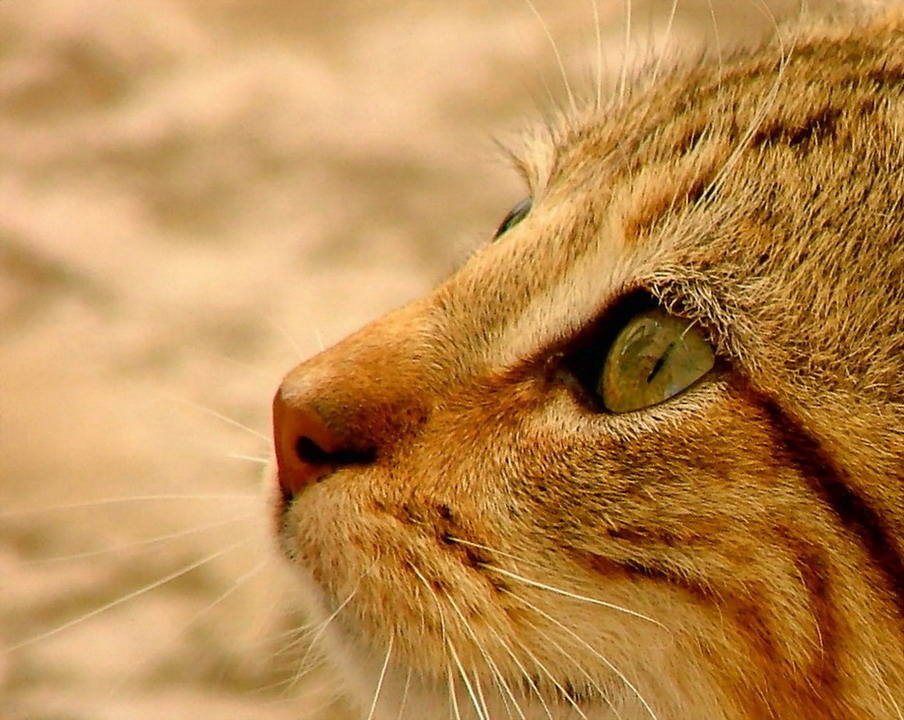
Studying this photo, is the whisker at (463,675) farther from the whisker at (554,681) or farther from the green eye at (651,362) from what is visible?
the green eye at (651,362)

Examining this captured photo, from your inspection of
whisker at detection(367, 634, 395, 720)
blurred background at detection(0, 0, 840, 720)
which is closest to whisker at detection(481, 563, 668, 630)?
whisker at detection(367, 634, 395, 720)

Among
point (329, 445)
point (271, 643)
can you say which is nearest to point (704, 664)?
point (329, 445)

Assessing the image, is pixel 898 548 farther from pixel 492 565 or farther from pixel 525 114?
Answer: pixel 525 114

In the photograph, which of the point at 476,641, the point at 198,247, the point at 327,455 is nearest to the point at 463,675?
the point at 476,641

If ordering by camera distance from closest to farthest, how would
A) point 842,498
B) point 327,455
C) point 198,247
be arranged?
point 842,498
point 327,455
point 198,247

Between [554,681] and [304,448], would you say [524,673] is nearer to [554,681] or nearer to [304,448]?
[554,681]

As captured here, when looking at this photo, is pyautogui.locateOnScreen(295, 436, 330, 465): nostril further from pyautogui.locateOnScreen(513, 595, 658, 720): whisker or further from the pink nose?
pyautogui.locateOnScreen(513, 595, 658, 720): whisker
